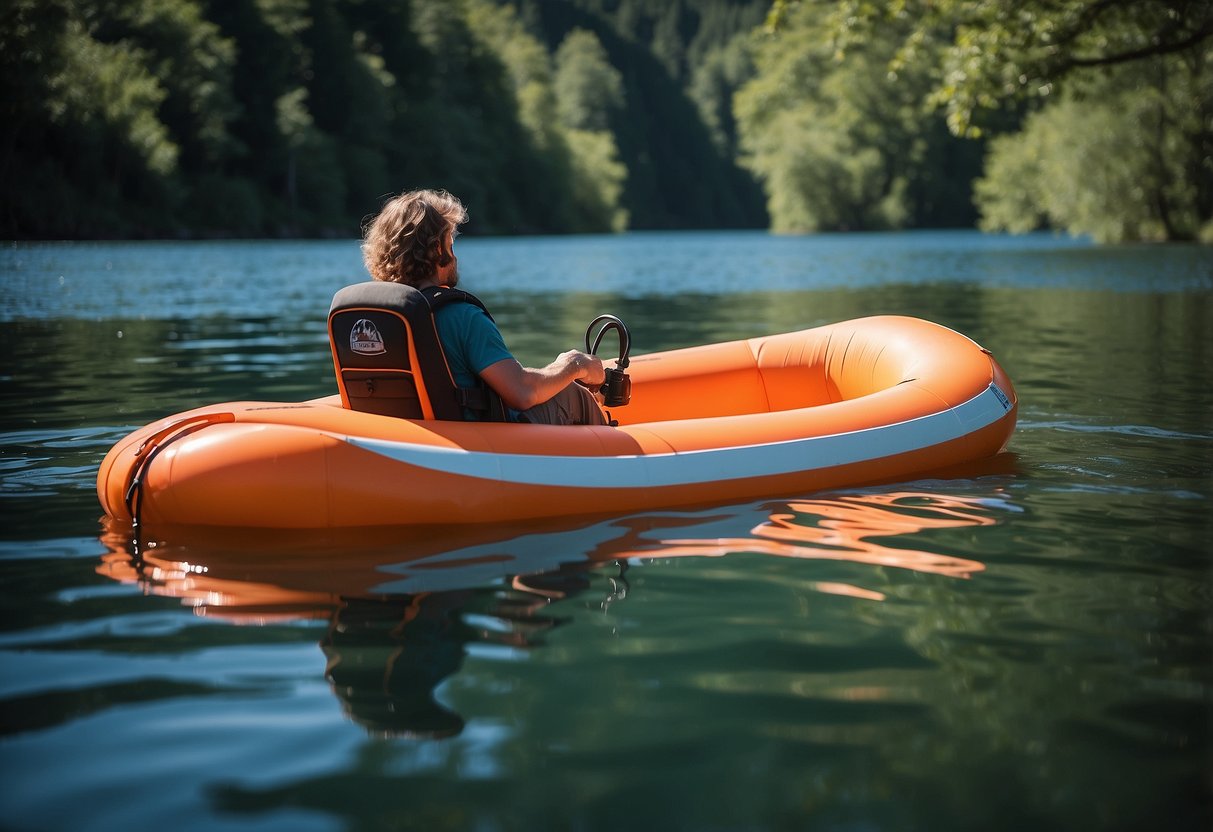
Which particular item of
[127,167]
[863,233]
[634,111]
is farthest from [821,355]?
[634,111]

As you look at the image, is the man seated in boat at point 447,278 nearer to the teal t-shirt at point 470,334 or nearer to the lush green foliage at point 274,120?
the teal t-shirt at point 470,334

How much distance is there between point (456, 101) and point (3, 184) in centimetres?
3000

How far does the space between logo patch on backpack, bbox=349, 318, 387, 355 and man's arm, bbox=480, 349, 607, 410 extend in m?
0.35

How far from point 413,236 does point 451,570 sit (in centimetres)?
109

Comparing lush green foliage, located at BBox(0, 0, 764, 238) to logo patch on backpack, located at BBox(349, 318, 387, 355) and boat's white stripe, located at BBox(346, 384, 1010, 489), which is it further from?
boat's white stripe, located at BBox(346, 384, 1010, 489)

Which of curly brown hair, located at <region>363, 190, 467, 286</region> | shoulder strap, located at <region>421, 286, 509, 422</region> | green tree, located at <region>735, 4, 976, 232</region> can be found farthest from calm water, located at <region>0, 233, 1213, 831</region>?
green tree, located at <region>735, 4, 976, 232</region>

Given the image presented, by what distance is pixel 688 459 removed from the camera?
4449mm

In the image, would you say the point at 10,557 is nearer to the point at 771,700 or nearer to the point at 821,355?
the point at 771,700

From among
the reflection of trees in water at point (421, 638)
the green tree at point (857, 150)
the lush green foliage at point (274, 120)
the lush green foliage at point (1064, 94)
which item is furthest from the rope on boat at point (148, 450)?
the green tree at point (857, 150)

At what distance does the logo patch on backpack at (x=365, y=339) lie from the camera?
13.2 feet

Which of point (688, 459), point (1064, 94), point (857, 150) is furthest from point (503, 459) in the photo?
point (857, 150)

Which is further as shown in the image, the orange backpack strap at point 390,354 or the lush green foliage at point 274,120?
the lush green foliage at point 274,120

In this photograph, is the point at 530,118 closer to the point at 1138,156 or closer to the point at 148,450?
the point at 1138,156

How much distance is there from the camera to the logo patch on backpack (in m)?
4.04
